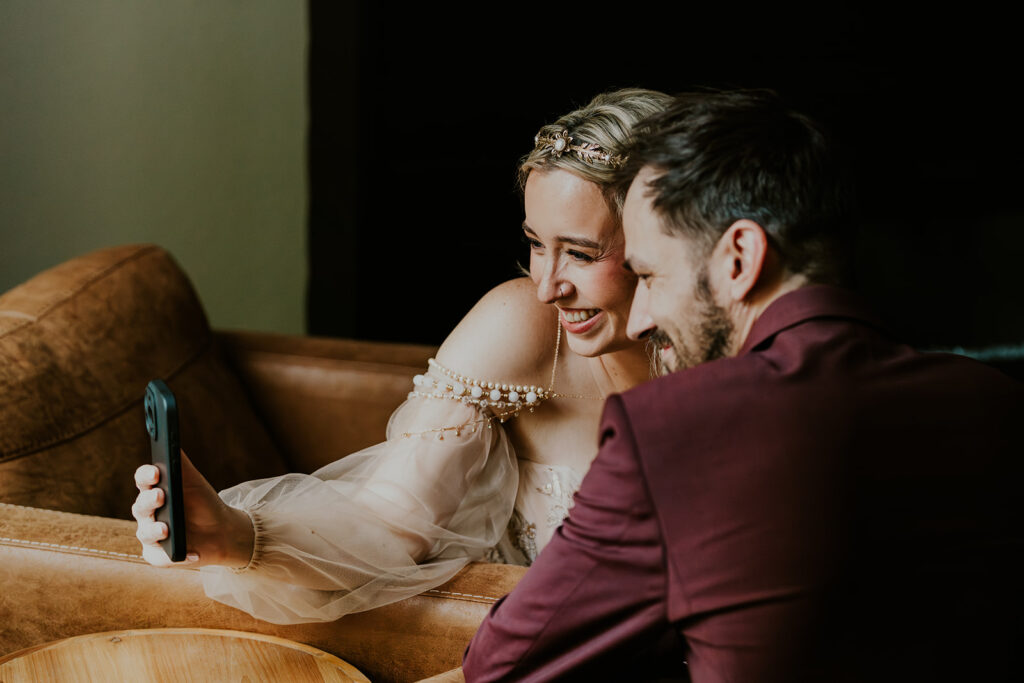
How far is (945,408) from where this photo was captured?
0.92 meters

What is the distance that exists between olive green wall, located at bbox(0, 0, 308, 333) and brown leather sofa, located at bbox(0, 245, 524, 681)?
0.76 meters

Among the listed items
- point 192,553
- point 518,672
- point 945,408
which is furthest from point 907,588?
point 192,553

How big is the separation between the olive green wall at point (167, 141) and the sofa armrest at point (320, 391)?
83 cm

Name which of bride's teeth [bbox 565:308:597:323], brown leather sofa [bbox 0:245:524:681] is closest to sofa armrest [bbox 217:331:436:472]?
brown leather sofa [bbox 0:245:524:681]

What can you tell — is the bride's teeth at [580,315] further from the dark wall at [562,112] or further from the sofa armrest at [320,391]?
the dark wall at [562,112]

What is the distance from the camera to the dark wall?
10.8ft

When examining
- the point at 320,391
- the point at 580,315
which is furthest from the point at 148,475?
the point at 320,391

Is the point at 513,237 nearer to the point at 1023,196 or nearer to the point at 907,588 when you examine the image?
the point at 1023,196

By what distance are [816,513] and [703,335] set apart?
0.26 m

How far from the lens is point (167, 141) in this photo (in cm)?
304

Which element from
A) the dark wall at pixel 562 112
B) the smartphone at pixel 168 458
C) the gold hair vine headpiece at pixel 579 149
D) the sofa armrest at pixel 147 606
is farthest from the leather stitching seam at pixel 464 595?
the dark wall at pixel 562 112

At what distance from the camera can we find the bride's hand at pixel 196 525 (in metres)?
1.19

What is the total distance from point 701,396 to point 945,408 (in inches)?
9.7

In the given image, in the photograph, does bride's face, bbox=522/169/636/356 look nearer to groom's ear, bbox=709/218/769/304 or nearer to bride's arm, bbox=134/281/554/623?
bride's arm, bbox=134/281/554/623
